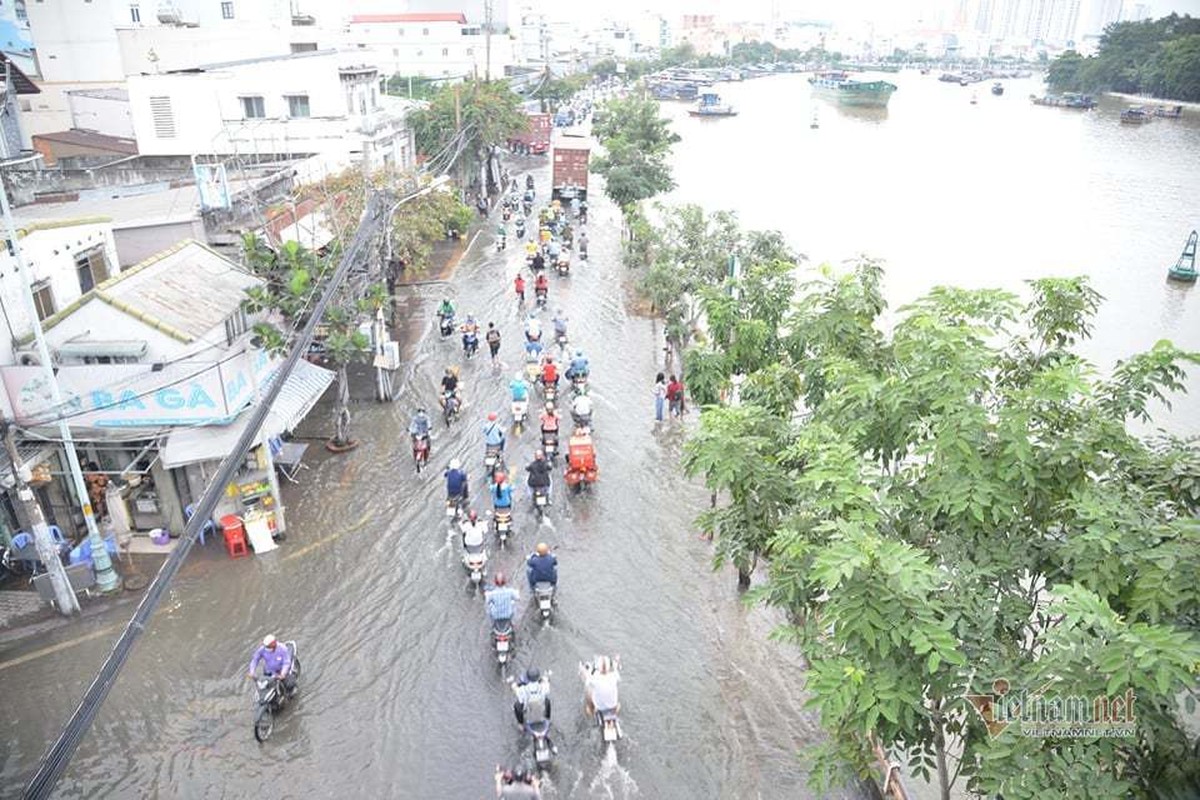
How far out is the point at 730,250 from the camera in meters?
21.7

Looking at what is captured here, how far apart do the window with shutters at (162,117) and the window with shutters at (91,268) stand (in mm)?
16813

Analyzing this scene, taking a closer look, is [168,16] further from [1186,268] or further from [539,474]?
[1186,268]

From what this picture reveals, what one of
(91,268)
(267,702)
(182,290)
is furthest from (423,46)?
(267,702)

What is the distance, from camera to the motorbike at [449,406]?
19.3 metres

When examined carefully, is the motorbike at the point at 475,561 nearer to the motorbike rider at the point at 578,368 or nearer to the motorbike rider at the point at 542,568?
the motorbike rider at the point at 542,568

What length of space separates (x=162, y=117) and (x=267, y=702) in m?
27.3

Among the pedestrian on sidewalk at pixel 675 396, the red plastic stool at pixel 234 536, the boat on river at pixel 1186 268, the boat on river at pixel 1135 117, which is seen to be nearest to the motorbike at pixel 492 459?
the red plastic stool at pixel 234 536

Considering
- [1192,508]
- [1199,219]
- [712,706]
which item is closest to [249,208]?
[712,706]

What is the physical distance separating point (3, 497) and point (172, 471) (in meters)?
2.40

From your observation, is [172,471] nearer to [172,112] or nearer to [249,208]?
[249,208]

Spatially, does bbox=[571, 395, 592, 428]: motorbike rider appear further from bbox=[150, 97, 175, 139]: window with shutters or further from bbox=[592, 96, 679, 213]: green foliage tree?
bbox=[150, 97, 175, 139]: window with shutters

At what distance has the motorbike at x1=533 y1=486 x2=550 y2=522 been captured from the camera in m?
15.4

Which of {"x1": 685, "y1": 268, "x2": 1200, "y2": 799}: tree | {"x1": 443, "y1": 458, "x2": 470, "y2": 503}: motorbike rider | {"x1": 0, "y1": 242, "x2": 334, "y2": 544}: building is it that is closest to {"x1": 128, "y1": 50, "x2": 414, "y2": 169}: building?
{"x1": 0, "y1": 242, "x2": 334, "y2": 544}: building

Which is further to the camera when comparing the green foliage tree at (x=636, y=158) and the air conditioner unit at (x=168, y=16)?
the air conditioner unit at (x=168, y=16)
